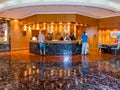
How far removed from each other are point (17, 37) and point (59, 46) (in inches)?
228

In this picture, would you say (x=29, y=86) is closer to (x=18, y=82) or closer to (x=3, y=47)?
(x=18, y=82)

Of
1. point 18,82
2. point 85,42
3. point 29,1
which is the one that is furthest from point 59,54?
point 18,82

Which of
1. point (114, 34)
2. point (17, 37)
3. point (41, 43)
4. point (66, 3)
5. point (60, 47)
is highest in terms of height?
point (66, 3)

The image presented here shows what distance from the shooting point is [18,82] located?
5328mm

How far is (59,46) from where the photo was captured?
12297 millimetres

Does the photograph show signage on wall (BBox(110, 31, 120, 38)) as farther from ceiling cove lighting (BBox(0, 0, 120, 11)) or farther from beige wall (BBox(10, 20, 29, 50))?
beige wall (BBox(10, 20, 29, 50))

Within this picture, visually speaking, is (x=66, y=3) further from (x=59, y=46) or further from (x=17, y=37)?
(x=17, y=37)

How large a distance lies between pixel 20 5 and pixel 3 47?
20.0 ft

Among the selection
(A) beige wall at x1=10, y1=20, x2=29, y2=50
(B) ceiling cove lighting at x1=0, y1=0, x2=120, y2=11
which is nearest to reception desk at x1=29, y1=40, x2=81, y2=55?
(B) ceiling cove lighting at x1=0, y1=0, x2=120, y2=11

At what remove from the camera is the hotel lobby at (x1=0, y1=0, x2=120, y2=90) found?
5.56 meters

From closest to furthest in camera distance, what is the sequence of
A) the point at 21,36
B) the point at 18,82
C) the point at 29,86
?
the point at 29,86 → the point at 18,82 → the point at 21,36

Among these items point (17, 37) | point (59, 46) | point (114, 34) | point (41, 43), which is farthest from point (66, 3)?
point (17, 37)

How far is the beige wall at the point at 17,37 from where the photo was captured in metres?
16.2

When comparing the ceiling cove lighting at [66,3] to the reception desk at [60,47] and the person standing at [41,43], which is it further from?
the reception desk at [60,47]
